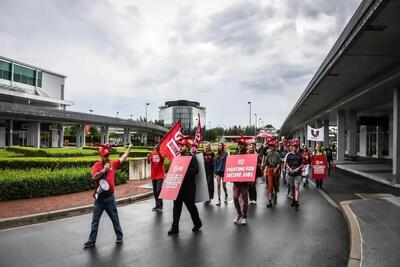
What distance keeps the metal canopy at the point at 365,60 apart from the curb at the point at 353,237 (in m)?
5.06

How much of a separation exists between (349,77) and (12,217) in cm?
1749

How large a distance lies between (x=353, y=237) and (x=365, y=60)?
11.1 meters

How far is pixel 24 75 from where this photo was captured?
72250 millimetres

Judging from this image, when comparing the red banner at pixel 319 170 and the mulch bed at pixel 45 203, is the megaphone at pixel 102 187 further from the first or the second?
the red banner at pixel 319 170

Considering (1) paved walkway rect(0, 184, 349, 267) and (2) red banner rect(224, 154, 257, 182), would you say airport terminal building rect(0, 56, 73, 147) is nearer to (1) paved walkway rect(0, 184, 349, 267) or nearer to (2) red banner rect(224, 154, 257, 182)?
(1) paved walkway rect(0, 184, 349, 267)

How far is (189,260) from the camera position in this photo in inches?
242

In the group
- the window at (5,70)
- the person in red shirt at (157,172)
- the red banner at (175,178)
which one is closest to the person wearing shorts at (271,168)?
the person in red shirt at (157,172)

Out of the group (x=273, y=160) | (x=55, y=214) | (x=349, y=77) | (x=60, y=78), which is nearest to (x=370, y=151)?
(x=349, y=77)

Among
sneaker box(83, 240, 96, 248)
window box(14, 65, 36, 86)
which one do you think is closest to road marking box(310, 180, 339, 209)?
sneaker box(83, 240, 96, 248)

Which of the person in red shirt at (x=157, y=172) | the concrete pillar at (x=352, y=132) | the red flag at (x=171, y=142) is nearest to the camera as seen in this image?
the red flag at (x=171, y=142)

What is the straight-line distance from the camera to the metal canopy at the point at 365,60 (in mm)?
10688

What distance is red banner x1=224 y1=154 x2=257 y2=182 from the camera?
9.00 m

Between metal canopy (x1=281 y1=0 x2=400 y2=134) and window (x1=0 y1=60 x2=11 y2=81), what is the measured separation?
55697mm

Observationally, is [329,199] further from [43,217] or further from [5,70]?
[5,70]
